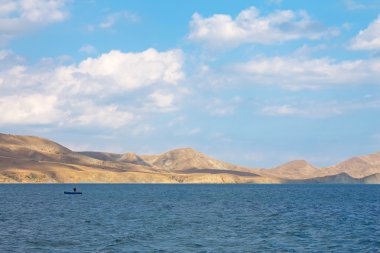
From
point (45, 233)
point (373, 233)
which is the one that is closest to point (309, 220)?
point (373, 233)

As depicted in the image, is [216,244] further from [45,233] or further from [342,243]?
[45,233]

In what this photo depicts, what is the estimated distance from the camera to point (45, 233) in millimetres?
71000

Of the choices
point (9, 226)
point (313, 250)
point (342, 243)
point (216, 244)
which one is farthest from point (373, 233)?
point (9, 226)

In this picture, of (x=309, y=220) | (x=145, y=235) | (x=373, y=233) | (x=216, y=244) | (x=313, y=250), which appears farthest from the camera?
(x=309, y=220)

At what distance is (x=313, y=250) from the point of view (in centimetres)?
5853

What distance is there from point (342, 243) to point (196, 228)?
22.2 meters

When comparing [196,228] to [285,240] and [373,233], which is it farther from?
[373,233]

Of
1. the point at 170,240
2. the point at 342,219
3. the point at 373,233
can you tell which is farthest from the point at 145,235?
the point at 342,219

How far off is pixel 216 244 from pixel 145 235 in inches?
469

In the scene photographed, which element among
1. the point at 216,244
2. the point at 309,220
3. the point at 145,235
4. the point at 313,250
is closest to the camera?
the point at 313,250

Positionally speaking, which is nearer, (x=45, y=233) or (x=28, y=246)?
(x=28, y=246)

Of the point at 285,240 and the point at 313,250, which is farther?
the point at 285,240

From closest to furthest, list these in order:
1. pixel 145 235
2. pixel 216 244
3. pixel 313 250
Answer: pixel 313 250
pixel 216 244
pixel 145 235

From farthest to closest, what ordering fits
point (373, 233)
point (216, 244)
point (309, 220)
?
point (309, 220), point (373, 233), point (216, 244)
